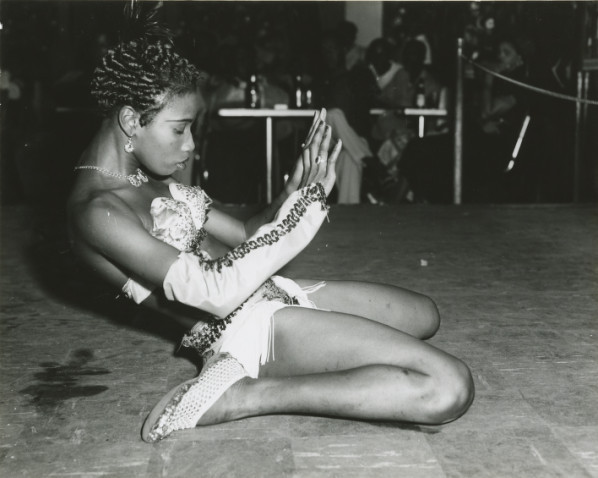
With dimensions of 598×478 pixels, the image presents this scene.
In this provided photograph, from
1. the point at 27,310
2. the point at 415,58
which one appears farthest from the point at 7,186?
the point at 27,310

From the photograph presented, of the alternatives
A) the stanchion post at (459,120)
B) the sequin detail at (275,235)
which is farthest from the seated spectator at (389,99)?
the sequin detail at (275,235)

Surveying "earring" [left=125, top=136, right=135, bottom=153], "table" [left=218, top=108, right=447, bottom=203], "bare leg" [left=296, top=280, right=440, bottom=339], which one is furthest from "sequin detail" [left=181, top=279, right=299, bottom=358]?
"table" [left=218, top=108, right=447, bottom=203]

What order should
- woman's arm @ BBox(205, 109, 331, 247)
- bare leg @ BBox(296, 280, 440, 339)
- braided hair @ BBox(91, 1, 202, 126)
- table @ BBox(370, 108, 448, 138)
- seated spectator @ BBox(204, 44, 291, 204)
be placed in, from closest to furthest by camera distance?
braided hair @ BBox(91, 1, 202, 126) < woman's arm @ BBox(205, 109, 331, 247) < bare leg @ BBox(296, 280, 440, 339) < table @ BBox(370, 108, 448, 138) < seated spectator @ BBox(204, 44, 291, 204)

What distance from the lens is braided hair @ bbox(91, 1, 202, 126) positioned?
219cm

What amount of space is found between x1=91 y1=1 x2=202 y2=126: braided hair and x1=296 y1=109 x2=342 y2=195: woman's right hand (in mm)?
368

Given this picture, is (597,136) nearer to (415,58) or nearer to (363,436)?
(415,58)

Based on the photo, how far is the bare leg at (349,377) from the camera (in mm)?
2008

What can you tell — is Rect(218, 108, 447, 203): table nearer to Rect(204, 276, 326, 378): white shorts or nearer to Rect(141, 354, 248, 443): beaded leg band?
Rect(204, 276, 326, 378): white shorts

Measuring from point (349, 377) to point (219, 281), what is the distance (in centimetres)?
42

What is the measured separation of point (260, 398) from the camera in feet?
6.83

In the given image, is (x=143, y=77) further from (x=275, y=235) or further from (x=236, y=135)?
(x=236, y=135)

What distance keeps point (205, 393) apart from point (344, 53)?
18.4 feet

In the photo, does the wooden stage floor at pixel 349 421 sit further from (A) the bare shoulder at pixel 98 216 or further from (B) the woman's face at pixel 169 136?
(B) the woman's face at pixel 169 136

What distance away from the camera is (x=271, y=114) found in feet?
21.5
